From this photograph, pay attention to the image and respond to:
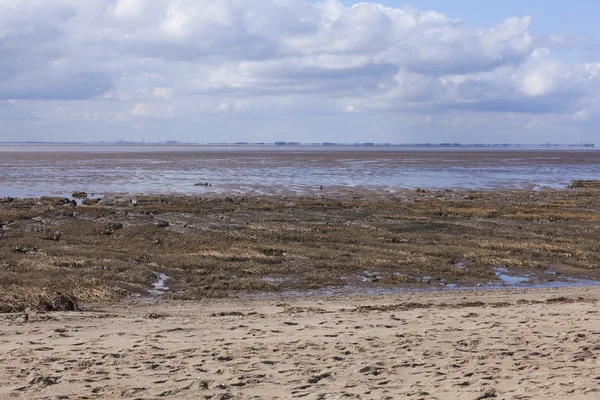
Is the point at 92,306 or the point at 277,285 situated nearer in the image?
the point at 92,306

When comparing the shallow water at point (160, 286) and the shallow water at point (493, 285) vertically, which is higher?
the shallow water at point (160, 286)

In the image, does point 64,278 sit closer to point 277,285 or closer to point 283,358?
point 277,285

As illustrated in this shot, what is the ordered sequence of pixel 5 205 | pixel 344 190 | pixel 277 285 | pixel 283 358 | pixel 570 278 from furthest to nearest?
pixel 344 190 < pixel 5 205 < pixel 570 278 < pixel 277 285 < pixel 283 358

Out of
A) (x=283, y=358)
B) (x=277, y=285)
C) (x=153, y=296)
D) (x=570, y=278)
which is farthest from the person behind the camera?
(x=570, y=278)

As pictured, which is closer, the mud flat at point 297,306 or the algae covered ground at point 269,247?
the mud flat at point 297,306

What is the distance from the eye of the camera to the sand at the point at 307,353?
28.0 feet

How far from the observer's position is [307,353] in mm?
10312

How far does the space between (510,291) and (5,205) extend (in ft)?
108

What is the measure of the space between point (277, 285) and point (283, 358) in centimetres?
877

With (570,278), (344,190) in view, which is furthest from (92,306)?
(344,190)

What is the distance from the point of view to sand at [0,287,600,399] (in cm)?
853

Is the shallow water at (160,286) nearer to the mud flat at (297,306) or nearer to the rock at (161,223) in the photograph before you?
the mud flat at (297,306)

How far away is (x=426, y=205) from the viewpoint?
42625 mm

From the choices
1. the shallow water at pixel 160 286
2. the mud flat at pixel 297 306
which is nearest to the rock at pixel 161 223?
the mud flat at pixel 297 306
